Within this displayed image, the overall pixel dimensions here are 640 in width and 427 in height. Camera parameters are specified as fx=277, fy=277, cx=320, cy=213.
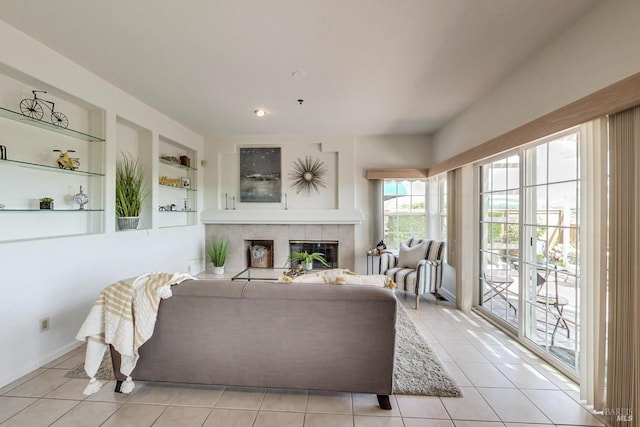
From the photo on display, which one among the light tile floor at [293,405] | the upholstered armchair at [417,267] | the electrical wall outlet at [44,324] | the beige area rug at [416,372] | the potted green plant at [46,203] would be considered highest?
the potted green plant at [46,203]

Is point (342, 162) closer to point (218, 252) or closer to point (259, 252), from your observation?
point (259, 252)

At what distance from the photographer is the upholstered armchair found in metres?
3.66

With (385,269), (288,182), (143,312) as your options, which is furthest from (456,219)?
(143,312)

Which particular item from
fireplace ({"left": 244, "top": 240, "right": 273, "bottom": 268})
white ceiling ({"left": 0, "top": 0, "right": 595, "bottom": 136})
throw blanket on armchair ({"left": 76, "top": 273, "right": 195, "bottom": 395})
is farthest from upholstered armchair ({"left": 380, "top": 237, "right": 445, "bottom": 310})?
throw blanket on armchair ({"left": 76, "top": 273, "right": 195, "bottom": 395})

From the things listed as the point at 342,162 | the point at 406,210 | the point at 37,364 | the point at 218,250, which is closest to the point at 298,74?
A: the point at 342,162

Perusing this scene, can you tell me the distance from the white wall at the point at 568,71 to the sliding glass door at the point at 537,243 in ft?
1.04

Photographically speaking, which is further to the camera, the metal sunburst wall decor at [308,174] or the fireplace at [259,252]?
the fireplace at [259,252]

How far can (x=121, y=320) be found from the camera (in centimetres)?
170

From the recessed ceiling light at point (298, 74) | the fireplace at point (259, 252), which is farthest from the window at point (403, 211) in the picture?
the recessed ceiling light at point (298, 74)

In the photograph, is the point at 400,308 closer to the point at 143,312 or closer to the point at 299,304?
the point at 299,304

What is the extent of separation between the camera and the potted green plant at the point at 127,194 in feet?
10.2

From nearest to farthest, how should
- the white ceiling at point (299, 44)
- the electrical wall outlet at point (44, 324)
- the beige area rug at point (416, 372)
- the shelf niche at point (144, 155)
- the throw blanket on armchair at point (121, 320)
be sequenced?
the throw blanket on armchair at point (121, 320) → the white ceiling at point (299, 44) → the beige area rug at point (416, 372) → the electrical wall outlet at point (44, 324) → the shelf niche at point (144, 155)

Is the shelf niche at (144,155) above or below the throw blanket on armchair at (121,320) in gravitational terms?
above

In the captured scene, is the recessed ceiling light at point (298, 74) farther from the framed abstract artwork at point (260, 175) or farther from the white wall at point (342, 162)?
the framed abstract artwork at point (260, 175)
